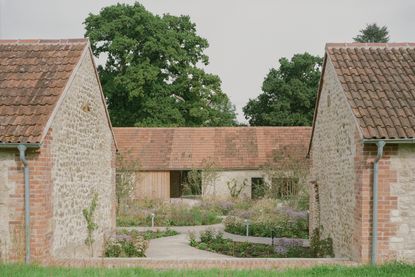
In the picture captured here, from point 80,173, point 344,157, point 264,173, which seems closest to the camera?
point 344,157

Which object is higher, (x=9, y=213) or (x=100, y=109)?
(x=100, y=109)

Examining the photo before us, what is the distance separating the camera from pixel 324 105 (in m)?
14.2

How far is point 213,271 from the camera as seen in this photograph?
941 cm

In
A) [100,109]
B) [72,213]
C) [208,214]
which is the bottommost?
[208,214]

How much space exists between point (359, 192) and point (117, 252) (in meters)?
7.51

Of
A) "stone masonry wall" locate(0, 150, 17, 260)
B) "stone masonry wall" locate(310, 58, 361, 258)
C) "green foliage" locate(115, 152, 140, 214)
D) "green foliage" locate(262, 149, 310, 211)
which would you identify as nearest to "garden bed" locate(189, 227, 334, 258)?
"stone masonry wall" locate(310, 58, 361, 258)

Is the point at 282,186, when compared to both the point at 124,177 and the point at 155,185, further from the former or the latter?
the point at 124,177

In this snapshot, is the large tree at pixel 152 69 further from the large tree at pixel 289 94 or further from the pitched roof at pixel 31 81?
the pitched roof at pixel 31 81

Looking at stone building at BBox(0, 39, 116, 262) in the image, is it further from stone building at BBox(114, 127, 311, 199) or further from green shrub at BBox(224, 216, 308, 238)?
stone building at BBox(114, 127, 311, 199)

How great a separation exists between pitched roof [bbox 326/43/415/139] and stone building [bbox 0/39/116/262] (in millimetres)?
6605

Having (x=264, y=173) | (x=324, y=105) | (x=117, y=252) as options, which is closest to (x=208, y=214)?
(x=264, y=173)

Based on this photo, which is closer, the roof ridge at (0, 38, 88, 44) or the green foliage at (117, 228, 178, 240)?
the roof ridge at (0, 38, 88, 44)

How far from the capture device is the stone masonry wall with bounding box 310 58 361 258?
11.2 metres

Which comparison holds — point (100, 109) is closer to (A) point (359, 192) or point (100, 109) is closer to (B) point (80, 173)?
(B) point (80, 173)
